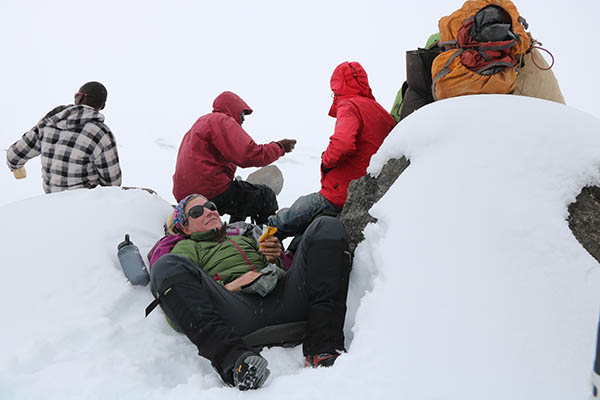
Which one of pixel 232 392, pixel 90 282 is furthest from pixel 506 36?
pixel 90 282

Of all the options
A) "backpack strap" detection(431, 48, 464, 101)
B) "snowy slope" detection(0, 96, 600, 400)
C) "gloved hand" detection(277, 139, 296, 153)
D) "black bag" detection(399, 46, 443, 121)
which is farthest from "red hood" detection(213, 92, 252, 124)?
"backpack strap" detection(431, 48, 464, 101)

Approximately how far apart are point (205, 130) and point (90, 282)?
200cm

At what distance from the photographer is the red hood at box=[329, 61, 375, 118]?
137 inches

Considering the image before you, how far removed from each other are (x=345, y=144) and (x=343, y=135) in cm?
8

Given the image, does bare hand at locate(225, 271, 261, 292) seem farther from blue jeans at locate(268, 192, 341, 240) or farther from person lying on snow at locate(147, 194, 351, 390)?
blue jeans at locate(268, 192, 341, 240)

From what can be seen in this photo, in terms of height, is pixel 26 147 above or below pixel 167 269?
above

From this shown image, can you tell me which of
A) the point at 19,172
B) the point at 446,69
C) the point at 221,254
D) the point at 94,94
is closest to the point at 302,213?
the point at 221,254

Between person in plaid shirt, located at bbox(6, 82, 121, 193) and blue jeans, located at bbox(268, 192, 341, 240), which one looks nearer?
blue jeans, located at bbox(268, 192, 341, 240)

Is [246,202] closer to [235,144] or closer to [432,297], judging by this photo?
[235,144]

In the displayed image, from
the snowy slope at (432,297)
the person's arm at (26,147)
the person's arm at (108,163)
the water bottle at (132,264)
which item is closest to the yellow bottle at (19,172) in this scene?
the person's arm at (26,147)

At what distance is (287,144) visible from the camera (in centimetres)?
443

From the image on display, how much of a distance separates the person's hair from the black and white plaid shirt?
5.8 inches

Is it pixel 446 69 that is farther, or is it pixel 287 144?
pixel 287 144

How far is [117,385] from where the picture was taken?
1.79 meters
